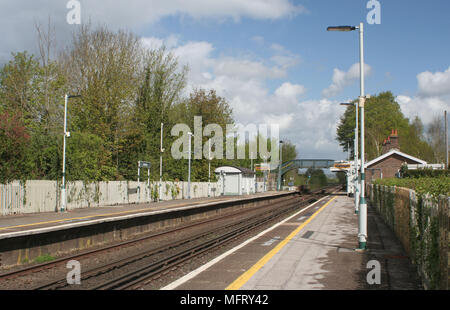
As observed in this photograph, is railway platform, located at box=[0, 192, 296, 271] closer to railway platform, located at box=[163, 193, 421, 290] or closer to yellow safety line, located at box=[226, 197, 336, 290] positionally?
railway platform, located at box=[163, 193, 421, 290]

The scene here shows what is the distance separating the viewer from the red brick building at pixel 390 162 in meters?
48.3

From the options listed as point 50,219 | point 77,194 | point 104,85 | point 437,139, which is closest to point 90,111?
point 104,85

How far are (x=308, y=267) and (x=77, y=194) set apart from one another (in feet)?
63.3

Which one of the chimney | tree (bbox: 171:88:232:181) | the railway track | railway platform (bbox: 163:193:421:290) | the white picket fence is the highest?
tree (bbox: 171:88:232:181)

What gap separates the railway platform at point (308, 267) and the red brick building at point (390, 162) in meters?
37.4

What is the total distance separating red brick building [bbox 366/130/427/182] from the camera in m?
48.3

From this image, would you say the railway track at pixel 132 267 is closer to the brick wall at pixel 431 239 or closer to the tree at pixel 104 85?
the brick wall at pixel 431 239

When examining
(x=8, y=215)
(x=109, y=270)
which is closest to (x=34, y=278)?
(x=109, y=270)

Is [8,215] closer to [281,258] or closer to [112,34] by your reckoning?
[281,258]

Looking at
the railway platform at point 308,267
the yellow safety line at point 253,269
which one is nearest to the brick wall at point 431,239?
the railway platform at point 308,267

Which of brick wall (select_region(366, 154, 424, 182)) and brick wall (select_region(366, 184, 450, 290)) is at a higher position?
brick wall (select_region(366, 154, 424, 182))

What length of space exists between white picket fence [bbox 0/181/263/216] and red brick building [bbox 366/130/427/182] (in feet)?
83.7

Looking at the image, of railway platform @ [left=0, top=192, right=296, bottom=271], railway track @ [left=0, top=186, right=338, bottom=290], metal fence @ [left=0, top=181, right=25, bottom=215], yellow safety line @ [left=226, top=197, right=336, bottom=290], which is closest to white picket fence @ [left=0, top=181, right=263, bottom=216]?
metal fence @ [left=0, top=181, right=25, bottom=215]

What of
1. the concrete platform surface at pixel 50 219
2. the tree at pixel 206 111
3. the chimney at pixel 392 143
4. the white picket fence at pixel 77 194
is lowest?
the concrete platform surface at pixel 50 219
